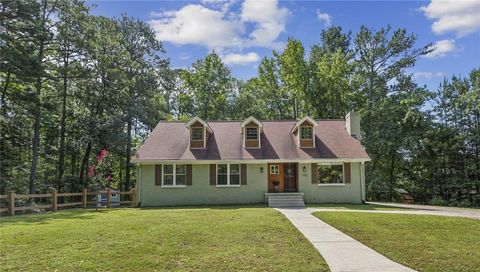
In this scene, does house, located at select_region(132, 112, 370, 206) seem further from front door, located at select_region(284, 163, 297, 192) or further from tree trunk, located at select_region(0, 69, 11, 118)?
tree trunk, located at select_region(0, 69, 11, 118)

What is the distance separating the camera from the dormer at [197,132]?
20875mm

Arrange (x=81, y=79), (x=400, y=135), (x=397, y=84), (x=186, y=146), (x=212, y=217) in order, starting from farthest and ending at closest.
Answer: (x=397, y=84)
(x=400, y=135)
(x=81, y=79)
(x=186, y=146)
(x=212, y=217)

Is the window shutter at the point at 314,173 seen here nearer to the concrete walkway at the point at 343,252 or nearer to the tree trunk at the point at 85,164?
the concrete walkway at the point at 343,252

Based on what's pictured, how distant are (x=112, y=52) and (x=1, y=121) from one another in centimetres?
1069

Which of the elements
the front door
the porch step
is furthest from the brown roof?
the porch step

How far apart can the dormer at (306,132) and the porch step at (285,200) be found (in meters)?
3.26

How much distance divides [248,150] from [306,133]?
3708mm

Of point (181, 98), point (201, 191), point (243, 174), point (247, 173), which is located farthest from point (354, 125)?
point (181, 98)

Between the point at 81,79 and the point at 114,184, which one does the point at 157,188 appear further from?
the point at 114,184

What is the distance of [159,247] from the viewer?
25.8 ft

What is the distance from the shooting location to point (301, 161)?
1969cm

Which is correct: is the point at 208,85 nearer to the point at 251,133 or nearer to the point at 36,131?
the point at 251,133

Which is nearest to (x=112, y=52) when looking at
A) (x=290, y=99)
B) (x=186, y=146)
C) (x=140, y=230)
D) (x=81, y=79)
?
(x=81, y=79)

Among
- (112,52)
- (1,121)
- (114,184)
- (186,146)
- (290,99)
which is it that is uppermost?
(112,52)
